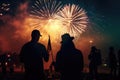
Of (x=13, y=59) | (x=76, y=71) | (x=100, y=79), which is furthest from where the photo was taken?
(x=13, y=59)

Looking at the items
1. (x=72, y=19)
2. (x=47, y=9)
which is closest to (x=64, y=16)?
(x=72, y=19)

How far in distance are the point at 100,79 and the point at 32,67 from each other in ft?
36.4

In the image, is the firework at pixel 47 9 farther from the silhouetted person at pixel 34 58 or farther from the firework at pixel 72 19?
the silhouetted person at pixel 34 58

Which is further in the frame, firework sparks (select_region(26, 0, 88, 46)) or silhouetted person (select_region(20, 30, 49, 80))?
firework sparks (select_region(26, 0, 88, 46))

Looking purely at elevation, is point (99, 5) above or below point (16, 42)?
above

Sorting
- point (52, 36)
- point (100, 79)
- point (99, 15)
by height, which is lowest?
point (100, 79)

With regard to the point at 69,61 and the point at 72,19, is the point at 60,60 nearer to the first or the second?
the point at 69,61

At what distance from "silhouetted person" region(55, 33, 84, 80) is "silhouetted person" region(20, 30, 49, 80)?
44 centimetres

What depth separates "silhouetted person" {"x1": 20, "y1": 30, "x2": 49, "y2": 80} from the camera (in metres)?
9.27

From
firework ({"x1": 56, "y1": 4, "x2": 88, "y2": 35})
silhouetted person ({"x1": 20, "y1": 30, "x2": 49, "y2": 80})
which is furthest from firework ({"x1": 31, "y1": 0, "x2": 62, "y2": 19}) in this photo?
silhouetted person ({"x1": 20, "y1": 30, "x2": 49, "y2": 80})

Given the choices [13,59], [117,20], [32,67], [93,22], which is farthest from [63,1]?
[32,67]

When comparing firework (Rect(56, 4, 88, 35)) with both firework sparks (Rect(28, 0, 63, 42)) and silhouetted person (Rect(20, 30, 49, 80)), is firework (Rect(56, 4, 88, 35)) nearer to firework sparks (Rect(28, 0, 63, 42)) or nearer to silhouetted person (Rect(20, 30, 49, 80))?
firework sparks (Rect(28, 0, 63, 42))

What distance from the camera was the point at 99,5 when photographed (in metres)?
47.8

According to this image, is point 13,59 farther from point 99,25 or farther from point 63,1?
point 99,25
